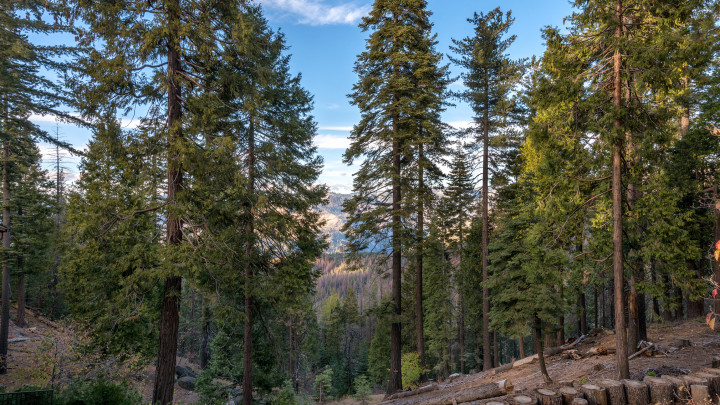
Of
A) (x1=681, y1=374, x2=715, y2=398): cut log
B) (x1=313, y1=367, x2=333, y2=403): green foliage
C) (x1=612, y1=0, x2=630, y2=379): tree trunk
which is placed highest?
(x1=612, y1=0, x2=630, y2=379): tree trunk

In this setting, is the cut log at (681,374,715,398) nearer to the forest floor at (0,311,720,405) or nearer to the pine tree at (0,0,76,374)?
the forest floor at (0,311,720,405)

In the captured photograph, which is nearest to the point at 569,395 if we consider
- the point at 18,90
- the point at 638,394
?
the point at 638,394

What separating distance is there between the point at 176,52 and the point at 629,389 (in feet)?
41.5

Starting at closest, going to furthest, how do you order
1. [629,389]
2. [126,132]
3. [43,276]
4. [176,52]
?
[629,389] < [126,132] < [176,52] < [43,276]

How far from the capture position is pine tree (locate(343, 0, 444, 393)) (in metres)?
14.4

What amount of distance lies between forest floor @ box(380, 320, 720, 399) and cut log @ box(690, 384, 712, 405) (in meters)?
3.27

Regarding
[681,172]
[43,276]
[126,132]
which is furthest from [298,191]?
[43,276]

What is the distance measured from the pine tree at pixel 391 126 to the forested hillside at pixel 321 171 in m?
0.10

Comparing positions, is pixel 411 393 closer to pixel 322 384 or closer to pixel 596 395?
pixel 596 395

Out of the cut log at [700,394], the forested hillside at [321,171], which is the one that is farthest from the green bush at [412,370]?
the cut log at [700,394]

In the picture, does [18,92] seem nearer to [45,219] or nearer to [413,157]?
[45,219]

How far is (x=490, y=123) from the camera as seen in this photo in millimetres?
16938

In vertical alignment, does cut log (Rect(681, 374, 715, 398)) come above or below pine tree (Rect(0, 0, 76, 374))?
below

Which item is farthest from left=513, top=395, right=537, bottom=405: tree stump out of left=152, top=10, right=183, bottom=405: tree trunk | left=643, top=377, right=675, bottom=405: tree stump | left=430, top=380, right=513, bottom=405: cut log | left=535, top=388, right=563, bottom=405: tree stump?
left=152, top=10, right=183, bottom=405: tree trunk
